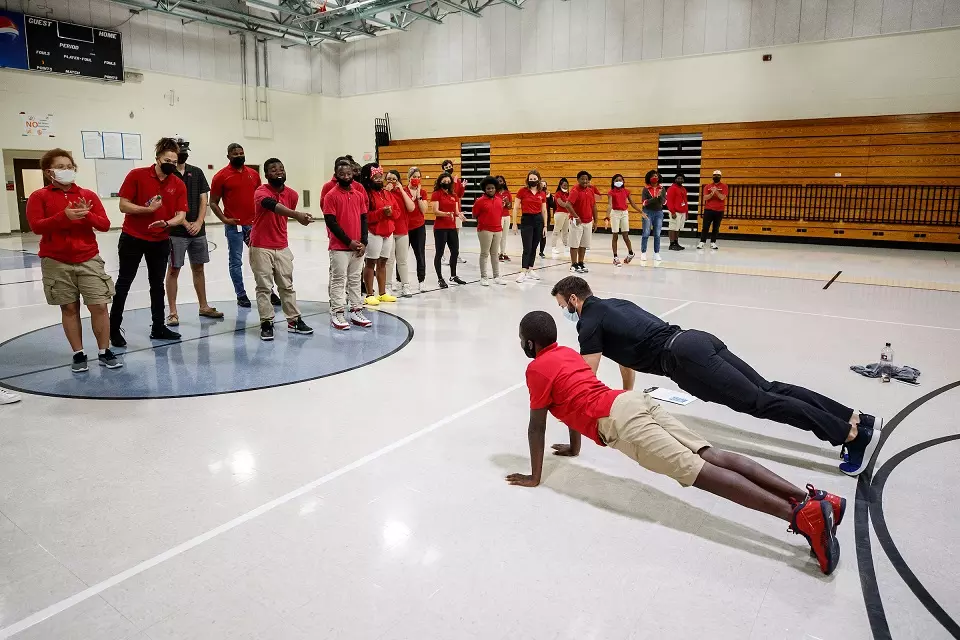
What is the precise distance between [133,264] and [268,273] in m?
1.10

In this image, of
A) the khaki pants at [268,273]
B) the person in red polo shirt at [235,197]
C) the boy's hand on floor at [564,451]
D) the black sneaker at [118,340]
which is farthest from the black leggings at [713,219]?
the black sneaker at [118,340]

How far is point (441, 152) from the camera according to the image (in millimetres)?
21453

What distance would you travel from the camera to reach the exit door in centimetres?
1695

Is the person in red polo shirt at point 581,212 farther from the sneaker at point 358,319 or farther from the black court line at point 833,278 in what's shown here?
the sneaker at point 358,319

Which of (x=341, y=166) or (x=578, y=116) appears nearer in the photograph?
(x=341, y=166)

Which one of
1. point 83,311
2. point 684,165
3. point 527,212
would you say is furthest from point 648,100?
point 83,311

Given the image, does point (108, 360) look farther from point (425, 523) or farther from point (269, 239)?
point (425, 523)

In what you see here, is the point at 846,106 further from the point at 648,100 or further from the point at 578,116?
the point at 578,116

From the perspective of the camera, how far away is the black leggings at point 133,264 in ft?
18.0

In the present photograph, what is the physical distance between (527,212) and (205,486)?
7.51 m

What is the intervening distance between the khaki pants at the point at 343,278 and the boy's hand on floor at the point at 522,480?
12.4ft

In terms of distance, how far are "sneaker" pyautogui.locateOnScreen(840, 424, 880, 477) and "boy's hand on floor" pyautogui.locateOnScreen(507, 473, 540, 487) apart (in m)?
1.59

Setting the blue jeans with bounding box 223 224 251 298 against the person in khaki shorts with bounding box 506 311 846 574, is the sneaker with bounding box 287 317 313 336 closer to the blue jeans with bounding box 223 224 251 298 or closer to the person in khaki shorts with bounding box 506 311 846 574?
the blue jeans with bounding box 223 224 251 298

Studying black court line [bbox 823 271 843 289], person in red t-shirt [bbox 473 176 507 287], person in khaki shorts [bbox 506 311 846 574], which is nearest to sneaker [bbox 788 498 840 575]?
person in khaki shorts [bbox 506 311 846 574]
